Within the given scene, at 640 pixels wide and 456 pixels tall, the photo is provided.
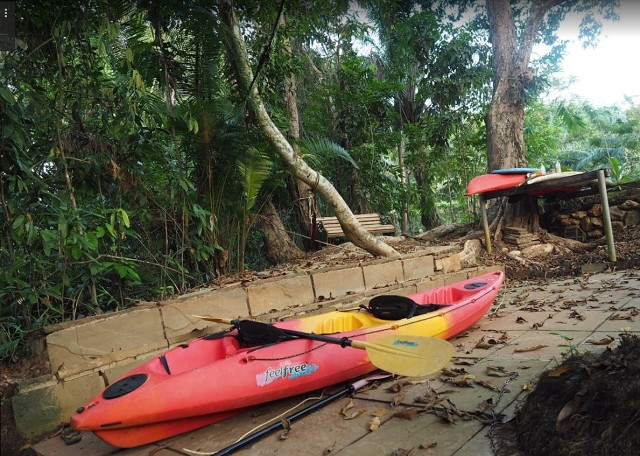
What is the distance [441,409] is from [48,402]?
2.88 meters

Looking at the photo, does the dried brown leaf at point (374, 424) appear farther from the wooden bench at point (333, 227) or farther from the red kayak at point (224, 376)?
the wooden bench at point (333, 227)

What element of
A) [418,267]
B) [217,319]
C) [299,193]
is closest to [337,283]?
[418,267]

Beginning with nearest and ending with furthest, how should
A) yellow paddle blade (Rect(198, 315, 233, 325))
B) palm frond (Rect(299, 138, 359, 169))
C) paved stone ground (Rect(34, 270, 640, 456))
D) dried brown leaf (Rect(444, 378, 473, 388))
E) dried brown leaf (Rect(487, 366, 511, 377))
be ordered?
paved stone ground (Rect(34, 270, 640, 456))
dried brown leaf (Rect(444, 378, 473, 388))
dried brown leaf (Rect(487, 366, 511, 377))
yellow paddle blade (Rect(198, 315, 233, 325))
palm frond (Rect(299, 138, 359, 169))

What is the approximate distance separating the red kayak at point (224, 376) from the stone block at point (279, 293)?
0.89 metres

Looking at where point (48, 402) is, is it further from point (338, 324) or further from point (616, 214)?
point (616, 214)

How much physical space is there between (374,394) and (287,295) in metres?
1.96

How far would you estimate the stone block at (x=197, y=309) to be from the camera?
14.4ft

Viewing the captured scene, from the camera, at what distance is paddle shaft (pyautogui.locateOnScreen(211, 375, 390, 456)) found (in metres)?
2.86

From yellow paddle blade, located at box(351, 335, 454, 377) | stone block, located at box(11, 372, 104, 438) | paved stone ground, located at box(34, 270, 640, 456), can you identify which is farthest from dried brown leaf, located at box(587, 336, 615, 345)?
stone block, located at box(11, 372, 104, 438)

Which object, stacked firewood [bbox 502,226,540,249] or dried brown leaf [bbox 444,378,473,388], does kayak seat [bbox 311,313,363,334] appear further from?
stacked firewood [bbox 502,226,540,249]

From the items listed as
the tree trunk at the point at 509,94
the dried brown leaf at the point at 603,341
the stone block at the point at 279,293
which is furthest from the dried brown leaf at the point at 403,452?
the tree trunk at the point at 509,94

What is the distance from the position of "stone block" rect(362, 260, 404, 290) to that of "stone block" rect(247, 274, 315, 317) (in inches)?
39.1

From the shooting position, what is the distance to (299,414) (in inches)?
129

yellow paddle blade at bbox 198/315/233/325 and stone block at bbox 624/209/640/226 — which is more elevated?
yellow paddle blade at bbox 198/315/233/325
